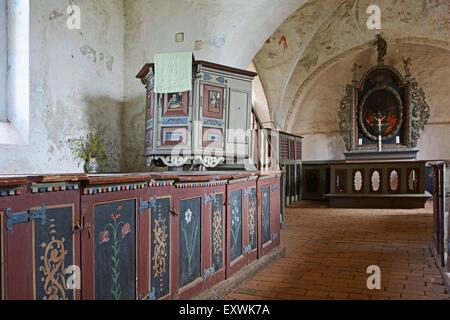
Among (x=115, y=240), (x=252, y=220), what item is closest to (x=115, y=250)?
(x=115, y=240)

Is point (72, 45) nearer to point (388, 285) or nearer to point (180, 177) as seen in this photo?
point (180, 177)

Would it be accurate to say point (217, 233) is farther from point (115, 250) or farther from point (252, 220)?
point (115, 250)

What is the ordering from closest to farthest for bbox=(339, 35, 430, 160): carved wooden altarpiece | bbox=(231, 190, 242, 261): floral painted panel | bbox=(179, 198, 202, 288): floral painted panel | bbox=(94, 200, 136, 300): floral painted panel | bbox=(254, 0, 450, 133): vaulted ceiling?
bbox=(94, 200, 136, 300): floral painted panel, bbox=(179, 198, 202, 288): floral painted panel, bbox=(231, 190, 242, 261): floral painted panel, bbox=(254, 0, 450, 133): vaulted ceiling, bbox=(339, 35, 430, 160): carved wooden altarpiece

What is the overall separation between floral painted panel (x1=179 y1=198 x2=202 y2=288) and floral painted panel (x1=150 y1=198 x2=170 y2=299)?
15 cm

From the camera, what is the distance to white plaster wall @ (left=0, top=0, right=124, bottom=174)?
17.0 ft

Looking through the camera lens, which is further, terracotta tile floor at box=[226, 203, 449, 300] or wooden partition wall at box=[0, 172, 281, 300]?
terracotta tile floor at box=[226, 203, 449, 300]

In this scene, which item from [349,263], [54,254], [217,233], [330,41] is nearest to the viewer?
[54,254]

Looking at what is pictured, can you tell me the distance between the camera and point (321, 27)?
1031 cm

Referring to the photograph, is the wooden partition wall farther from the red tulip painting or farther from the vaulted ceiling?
Result: the vaulted ceiling

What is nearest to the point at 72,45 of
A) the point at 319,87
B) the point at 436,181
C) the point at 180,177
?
the point at 180,177

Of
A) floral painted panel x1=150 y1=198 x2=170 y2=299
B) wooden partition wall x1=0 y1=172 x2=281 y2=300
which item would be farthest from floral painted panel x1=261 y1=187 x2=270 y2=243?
floral painted panel x1=150 y1=198 x2=170 y2=299

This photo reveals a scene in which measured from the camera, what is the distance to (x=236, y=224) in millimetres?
3143

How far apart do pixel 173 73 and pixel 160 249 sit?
3343mm
